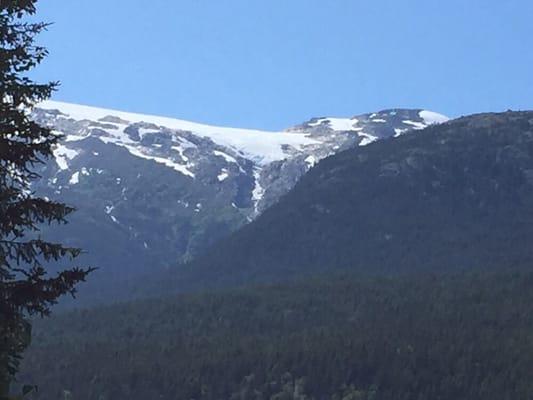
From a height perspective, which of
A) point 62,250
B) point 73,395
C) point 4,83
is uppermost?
point 4,83

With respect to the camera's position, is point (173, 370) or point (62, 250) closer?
point (62, 250)

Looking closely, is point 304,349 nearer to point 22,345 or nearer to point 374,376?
point 374,376

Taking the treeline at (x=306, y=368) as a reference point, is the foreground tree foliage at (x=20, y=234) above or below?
above

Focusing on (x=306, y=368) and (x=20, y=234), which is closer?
(x=20, y=234)

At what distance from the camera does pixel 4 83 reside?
27.6 m

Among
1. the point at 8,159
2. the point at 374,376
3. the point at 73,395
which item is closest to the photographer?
the point at 8,159

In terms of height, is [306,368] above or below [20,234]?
below

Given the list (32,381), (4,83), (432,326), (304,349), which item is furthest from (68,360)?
(4,83)

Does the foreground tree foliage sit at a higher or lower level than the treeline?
higher

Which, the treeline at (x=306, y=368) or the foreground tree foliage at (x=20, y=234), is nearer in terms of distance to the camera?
the foreground tree foliage at (x=20, y=234)

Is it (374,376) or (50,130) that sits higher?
(50,130)

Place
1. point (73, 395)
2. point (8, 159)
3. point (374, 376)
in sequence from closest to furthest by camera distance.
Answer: point (8, 159) → point (73, 395) → point (374, 376)

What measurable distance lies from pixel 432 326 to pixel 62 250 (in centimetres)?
17280

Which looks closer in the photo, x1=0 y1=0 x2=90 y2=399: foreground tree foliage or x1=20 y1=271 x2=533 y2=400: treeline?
x1=0 y1=0 x2=90 y2=399: foreground tree foliage
